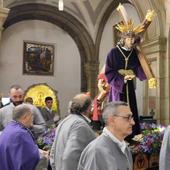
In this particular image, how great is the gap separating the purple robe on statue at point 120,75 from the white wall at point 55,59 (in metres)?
9.02

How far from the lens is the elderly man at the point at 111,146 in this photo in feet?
8.12

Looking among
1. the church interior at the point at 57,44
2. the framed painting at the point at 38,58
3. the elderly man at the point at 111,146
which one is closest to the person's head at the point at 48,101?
the church interior at the point at 57,44

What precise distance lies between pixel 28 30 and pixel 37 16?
0.70 m

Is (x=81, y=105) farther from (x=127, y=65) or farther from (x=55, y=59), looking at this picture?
(x=55, y=59)

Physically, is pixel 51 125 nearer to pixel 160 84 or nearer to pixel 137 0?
pixel 160 84

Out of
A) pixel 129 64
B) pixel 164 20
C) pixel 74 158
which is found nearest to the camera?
pixel 74 158

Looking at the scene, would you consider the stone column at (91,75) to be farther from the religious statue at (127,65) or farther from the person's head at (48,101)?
the religious statue at (127,65)

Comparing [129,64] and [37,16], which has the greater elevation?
[37,16]

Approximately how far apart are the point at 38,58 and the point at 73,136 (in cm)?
1259

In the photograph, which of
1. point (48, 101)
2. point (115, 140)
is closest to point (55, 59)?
point (48, 101)

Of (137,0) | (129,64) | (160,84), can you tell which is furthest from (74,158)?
(137,0)

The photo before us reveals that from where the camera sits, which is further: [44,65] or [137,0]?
[44,65]

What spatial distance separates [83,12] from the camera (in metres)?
15.5

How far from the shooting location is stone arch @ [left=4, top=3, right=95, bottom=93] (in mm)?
15080
